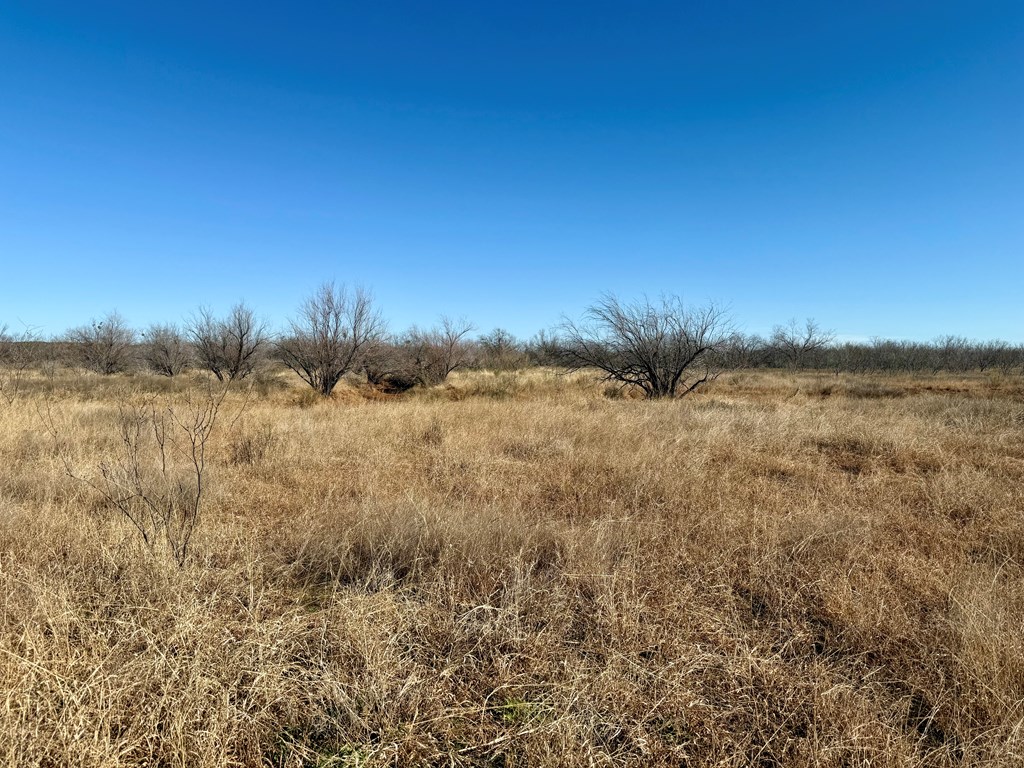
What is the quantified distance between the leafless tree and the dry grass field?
24803mm

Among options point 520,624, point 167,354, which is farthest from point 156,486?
point 167,354

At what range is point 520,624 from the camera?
93.0 inches

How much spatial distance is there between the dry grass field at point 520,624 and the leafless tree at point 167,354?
24.8 meters

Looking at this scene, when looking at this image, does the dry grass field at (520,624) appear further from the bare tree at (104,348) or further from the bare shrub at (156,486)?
the bare tree at (104,348)

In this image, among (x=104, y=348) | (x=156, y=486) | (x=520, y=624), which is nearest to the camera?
(x=520, y=624)

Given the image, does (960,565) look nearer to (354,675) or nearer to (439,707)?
(439,707)

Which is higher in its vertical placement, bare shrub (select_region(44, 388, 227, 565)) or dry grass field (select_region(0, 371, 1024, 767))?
bare shrub (select_region(44, 388, 227, 565))

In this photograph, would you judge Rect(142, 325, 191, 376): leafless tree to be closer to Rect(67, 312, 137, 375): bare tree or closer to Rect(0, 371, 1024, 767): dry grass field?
Rect(67, 312, 137, 375): bare tree

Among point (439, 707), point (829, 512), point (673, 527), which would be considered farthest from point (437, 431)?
point (439, 707)

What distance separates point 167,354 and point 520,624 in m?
31.3

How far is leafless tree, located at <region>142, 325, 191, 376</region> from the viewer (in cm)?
2598

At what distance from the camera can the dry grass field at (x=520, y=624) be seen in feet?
5.44

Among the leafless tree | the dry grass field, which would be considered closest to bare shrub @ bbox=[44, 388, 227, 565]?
the dry grass field

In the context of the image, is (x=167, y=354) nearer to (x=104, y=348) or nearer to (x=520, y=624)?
(x=104, y=348)
